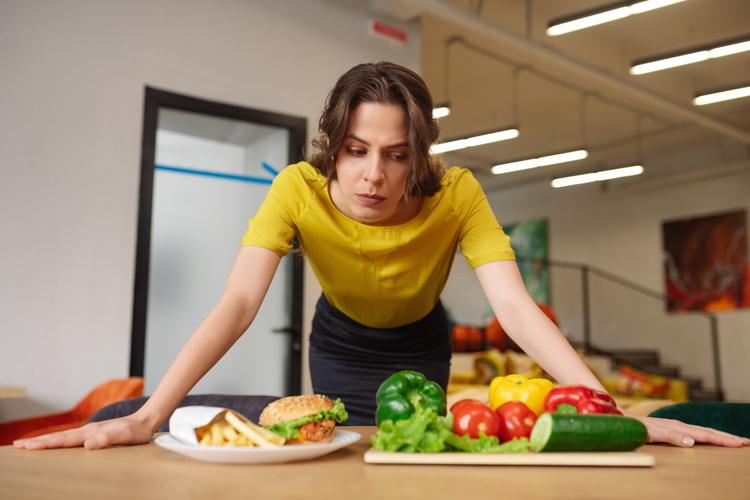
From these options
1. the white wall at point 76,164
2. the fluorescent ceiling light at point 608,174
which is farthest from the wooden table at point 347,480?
the fluorescent ceiling light at point 608,174

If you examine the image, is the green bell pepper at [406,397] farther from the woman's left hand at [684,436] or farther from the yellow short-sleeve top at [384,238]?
the yellow short-sleeve top at [384,238]

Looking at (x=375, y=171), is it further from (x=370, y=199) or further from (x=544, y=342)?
(x=544, y=342)

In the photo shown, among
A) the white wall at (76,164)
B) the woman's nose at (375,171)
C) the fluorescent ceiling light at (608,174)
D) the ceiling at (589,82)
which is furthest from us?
the fluorescent ceiling light at (608,174)

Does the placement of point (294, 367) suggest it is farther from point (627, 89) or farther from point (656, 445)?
point (627, 89)

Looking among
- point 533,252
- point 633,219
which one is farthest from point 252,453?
point 533,252

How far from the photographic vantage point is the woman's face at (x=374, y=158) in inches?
45.5

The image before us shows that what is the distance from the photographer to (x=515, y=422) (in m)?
0.80

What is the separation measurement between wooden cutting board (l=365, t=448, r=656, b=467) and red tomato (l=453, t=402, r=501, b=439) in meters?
0.06

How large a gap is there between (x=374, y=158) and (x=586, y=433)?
661 mm

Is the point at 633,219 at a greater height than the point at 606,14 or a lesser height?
lesser

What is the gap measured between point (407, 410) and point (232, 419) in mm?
240

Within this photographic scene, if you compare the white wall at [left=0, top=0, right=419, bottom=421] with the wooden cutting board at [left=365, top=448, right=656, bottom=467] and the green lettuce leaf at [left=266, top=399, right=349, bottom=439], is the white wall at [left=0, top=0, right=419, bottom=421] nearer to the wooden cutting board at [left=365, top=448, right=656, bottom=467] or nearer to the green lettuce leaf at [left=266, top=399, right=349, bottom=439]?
the green lettuce leaf at [left=266, top=399, right=349, bottom=439]

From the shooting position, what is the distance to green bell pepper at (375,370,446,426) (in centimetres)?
79

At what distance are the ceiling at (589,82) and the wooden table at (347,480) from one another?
3232 millimetres
